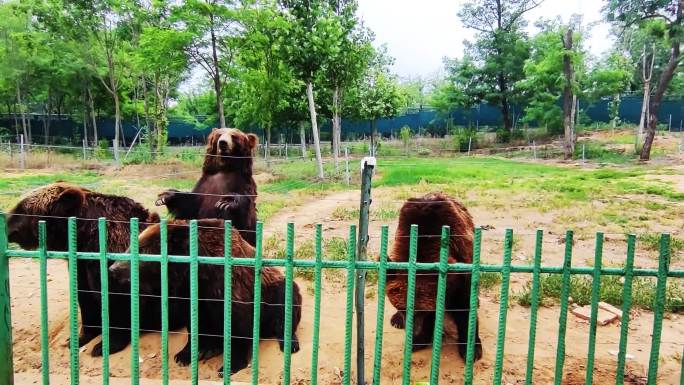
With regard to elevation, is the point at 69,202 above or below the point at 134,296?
above

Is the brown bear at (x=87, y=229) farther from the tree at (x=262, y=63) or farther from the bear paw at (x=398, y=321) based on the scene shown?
the tree at (x=262, y=63)

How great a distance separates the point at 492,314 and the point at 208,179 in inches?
126

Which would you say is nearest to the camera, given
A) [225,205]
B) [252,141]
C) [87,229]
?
[87,229]

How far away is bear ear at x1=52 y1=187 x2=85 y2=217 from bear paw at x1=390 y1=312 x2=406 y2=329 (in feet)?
9.41

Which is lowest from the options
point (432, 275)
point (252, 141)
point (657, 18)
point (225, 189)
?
point (432, 275)

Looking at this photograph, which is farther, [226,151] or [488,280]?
[488,280]

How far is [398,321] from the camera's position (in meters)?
4.48

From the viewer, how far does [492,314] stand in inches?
187

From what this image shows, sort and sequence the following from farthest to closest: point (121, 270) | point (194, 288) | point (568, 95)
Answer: point (568, 95) < point (121, 270) < point (194, 288)

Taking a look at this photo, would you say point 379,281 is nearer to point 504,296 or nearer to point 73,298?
Answer: point 504,296

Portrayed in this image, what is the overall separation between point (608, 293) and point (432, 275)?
256 cm

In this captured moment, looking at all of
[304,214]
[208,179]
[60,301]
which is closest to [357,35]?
[304,214]

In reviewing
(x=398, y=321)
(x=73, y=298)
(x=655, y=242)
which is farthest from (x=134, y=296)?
(x=655, y=242)

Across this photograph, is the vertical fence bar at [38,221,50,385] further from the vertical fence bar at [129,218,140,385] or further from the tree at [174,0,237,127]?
the tree at [174,0,237,127]
